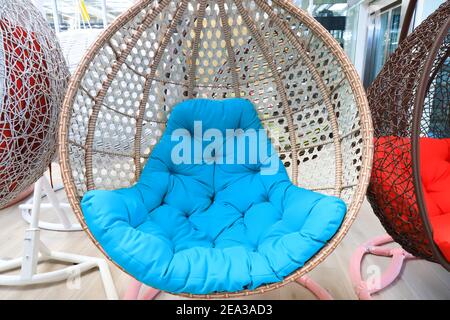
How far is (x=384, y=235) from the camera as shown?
1.81 meters

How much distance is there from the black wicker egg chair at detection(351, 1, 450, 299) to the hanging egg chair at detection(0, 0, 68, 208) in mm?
1139

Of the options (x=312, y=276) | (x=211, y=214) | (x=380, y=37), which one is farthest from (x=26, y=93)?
A: (x=380, y=37)

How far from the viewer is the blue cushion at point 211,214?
0.90m

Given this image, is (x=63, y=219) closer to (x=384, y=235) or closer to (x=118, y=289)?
(x=118, y=289)

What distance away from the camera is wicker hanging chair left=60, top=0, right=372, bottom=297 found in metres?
1.06

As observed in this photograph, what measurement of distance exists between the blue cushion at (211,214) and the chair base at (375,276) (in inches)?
19.9

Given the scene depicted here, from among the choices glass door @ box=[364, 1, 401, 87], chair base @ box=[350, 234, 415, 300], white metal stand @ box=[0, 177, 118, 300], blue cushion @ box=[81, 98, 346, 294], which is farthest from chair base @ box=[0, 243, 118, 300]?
glass door @ box=[364, 1, 401, 87]

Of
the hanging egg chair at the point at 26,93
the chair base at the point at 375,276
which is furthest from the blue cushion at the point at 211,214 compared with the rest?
the chair base at the point at 375,276

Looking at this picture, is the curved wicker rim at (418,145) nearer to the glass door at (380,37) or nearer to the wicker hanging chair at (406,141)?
A: the wicker hanging chair at (406,141)

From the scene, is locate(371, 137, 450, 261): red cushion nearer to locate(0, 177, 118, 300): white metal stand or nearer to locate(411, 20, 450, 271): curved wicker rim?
locate(411, 20, 450, 271): curved wicker rim

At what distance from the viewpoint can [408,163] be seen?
3.46ft

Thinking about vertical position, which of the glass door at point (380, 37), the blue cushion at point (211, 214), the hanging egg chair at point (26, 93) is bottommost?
the blue cushion at point (211, 214)

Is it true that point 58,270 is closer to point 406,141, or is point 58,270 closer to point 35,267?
point 35,267
